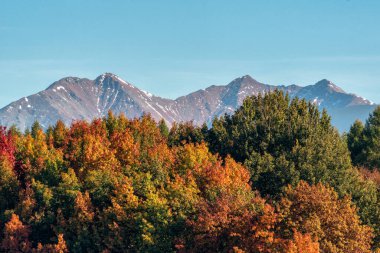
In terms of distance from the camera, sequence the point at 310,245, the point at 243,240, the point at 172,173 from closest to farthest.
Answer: the point at 310,245 → the point at 243,240 → the point at 172,173

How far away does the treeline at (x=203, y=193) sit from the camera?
1458 inches

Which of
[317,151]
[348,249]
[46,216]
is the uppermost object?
[317,151]

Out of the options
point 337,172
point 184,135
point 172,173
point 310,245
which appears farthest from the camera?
point 184,135

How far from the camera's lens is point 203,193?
149 feet

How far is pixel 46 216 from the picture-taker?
46.6 metres

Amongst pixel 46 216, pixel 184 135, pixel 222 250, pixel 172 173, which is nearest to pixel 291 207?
pixel 222 250

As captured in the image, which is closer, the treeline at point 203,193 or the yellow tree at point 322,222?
the yellow tree at point 322,222

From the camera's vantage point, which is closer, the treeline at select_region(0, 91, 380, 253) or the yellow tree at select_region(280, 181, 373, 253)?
the yellow tree at select_region(280, 181, 373, 253)

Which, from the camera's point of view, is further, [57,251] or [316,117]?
[316,117]

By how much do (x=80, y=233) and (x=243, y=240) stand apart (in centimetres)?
1432

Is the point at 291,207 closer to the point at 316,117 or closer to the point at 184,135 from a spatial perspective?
the point at 316,117

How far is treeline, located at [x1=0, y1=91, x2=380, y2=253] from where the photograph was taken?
37.0 metres

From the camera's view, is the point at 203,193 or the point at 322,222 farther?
the point at 203,193

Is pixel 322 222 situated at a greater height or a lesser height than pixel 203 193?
lesser
